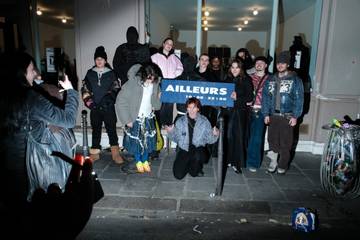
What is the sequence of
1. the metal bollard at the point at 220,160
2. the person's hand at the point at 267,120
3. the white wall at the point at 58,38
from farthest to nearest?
1. the white wall at the point at 58,38
2. the person's hand at the point at 267,120
3. the metal bollard at the point at 220,160

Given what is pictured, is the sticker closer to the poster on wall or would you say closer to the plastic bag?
the plastic bag

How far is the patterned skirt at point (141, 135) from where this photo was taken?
5.07 m

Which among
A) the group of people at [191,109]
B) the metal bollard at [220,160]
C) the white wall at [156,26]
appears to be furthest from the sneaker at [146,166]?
the white wall at [156,26]

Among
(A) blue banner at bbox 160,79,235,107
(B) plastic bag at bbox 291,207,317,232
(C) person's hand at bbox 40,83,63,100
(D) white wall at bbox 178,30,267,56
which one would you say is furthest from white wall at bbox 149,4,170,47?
(D) white wall at bbox 178,30,267,56

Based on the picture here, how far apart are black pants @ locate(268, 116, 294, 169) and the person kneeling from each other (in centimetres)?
107

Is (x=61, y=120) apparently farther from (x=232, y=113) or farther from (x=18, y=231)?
(x=232, y=113)

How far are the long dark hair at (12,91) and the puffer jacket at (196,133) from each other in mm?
2513

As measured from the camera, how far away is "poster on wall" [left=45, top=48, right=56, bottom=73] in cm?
702

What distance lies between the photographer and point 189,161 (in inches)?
201

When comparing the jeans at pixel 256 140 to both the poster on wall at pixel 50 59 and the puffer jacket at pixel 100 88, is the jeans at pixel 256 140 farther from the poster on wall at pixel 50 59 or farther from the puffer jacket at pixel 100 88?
the poster on wall at pixel 50 59

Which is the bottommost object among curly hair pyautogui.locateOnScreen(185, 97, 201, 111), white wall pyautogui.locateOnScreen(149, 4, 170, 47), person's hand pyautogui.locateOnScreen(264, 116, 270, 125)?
person's hand pyautogui.locateOnScreen(264, 116, 270, 125)

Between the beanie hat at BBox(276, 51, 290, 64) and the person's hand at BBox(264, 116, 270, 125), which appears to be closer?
the beanie hat at BBox(276, 51, 290, 64)

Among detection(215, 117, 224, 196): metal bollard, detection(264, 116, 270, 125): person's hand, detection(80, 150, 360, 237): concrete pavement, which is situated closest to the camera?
detection(80, 150, 360, 237): concrete pavement

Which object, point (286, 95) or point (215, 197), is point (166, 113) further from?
point (286, 95)
